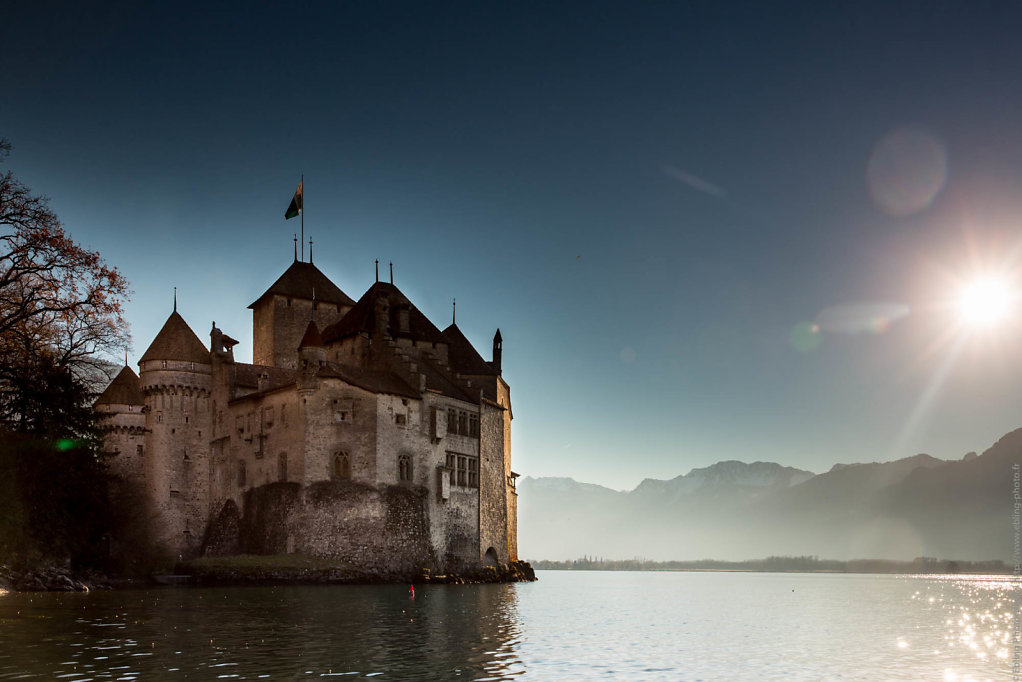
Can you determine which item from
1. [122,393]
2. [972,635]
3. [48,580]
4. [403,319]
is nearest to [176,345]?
[122,393]

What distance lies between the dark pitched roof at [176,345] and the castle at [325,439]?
118 mm

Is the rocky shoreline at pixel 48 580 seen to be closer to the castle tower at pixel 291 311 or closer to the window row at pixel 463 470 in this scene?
the window row at pixel 463 470

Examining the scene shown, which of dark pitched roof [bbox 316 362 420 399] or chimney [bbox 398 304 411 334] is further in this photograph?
chimney [bbox 398 304 411 334]

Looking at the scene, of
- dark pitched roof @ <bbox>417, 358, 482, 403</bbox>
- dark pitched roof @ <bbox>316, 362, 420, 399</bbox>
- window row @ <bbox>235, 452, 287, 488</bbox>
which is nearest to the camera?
dark pitched roof @ <bbox>316, 362, 420, 399</bbox>

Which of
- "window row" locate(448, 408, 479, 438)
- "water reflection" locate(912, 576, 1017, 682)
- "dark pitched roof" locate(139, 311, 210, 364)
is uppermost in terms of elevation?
"dark pitched roof" locate(139, 311, 210, 364)

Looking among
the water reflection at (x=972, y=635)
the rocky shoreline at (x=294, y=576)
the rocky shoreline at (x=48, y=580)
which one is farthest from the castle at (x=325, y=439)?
the water reflection at (x=972, y=635)

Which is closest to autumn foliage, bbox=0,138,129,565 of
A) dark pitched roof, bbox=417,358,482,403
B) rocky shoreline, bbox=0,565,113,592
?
rocky shoreline, bbox=0,565,113,592

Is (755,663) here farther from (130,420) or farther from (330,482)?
(130,420)

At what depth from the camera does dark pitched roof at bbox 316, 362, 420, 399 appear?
241 feet

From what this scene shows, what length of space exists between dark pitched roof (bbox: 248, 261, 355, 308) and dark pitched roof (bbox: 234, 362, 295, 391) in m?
10.8

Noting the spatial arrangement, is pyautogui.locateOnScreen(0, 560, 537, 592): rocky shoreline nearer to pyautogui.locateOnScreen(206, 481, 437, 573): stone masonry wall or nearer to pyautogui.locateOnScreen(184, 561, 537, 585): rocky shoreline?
pyautogui.locateOnScreen(184, 561, 537, 585): rocky shoreline

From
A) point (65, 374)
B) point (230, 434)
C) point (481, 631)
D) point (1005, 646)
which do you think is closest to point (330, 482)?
point (230, 434)

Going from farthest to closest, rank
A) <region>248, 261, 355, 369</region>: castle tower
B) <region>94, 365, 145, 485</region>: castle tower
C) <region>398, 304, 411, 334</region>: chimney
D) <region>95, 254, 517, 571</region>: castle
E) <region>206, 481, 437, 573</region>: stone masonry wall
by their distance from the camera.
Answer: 1. <region>248, 261, 355, 369</region>: castle tower
2. <region>398, 304, 411, 334</region>: chimney
3. <region>94, 365, 145, 485</region>: castle tower
4. <region>95, 254, 517, 571</region>: castle
5. <region>206, 481, 437, 573</region>: stone masonry wall

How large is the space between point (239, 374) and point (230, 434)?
5.19 meters
